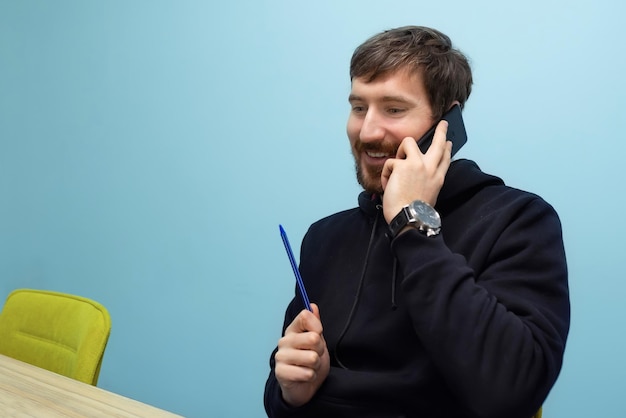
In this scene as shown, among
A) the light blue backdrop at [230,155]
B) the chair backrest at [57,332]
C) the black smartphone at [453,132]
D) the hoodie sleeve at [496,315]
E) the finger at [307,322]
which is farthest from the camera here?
the light blue backdrop at [230,155]

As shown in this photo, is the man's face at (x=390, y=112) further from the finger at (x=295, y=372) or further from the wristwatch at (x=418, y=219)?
the finger at (x=295, y=372)

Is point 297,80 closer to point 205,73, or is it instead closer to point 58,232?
point 205,73

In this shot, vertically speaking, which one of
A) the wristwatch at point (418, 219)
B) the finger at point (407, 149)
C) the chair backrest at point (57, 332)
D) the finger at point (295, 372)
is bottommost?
the chair backrest at point (57, 332)

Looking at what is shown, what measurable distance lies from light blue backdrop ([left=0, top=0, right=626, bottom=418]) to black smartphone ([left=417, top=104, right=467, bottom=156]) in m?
0.48

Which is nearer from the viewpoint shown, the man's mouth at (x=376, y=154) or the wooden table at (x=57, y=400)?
the wooden table at (x=57, y=400)

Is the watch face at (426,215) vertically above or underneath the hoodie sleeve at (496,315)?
above

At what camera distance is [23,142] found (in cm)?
243

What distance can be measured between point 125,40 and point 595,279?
1.62m

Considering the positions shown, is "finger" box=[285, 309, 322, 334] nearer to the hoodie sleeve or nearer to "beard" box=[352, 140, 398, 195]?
the hoodie sleeve

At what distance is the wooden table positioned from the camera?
883 mm

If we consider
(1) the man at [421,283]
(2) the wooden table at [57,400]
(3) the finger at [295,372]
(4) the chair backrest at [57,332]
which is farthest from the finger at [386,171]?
(4) the chair backrest at [57,332]

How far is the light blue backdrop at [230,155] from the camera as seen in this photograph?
1417 mm

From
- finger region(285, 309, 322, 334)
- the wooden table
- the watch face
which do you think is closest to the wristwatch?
the watch face

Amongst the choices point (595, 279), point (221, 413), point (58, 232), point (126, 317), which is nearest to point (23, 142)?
point (58, 232)
